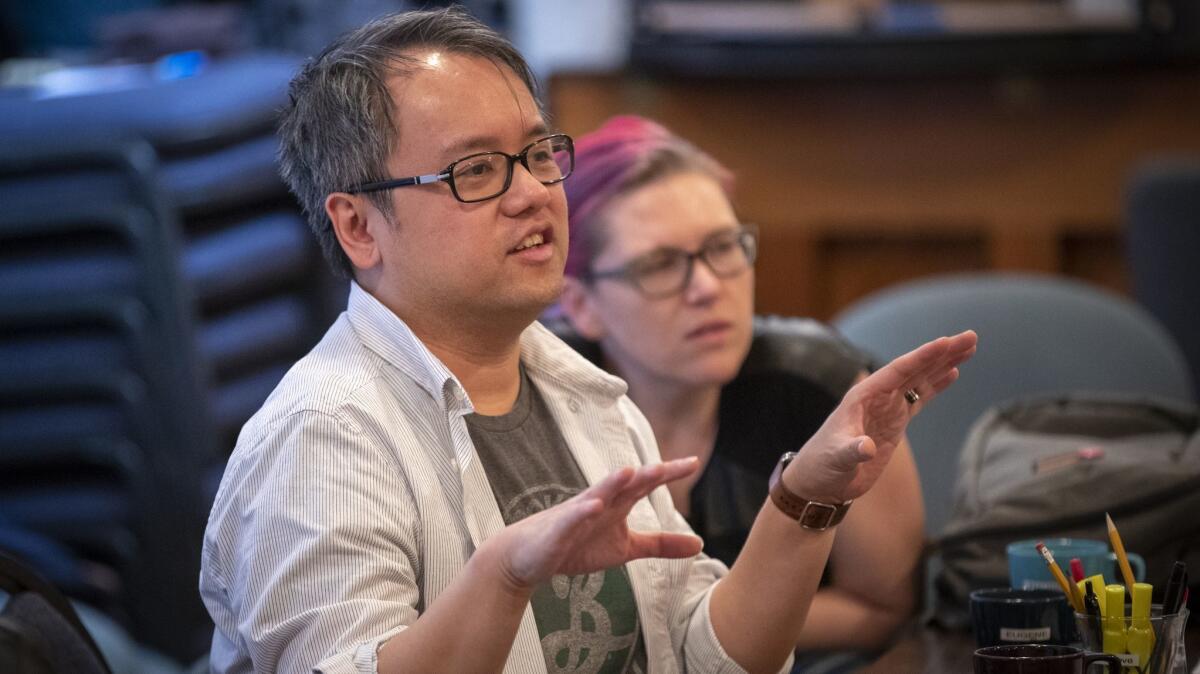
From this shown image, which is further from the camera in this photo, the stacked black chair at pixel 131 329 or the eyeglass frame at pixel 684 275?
the stacked black chair at pixel 131 329

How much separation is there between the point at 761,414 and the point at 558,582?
0.67 m

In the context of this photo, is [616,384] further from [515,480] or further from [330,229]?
[330,229]

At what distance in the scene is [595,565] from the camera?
3.77 ft

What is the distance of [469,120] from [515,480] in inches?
12.7

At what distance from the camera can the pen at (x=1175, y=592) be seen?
129cm

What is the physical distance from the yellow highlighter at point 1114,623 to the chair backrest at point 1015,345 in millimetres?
1154

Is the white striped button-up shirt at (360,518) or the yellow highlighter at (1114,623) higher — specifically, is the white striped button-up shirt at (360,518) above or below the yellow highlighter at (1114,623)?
above

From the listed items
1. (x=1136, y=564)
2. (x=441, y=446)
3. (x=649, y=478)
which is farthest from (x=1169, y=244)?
(x=649, y=478)

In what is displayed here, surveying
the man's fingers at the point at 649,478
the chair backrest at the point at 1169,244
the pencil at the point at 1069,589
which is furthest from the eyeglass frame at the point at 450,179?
the chair backrest at the point at 1169,244

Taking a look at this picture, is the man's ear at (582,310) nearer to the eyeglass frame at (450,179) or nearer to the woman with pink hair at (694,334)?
the woman with pink hair at (694,334)

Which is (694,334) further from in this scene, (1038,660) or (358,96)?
(1038,660)

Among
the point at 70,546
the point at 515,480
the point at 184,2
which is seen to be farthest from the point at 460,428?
the point at 184,2

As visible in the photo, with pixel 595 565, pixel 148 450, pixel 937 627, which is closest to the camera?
pixel 595 565

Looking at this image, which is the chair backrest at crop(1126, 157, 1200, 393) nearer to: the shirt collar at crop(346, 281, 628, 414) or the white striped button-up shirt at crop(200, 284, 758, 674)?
the white striped button-up shirt at crop(200, 284, 758, 674)
